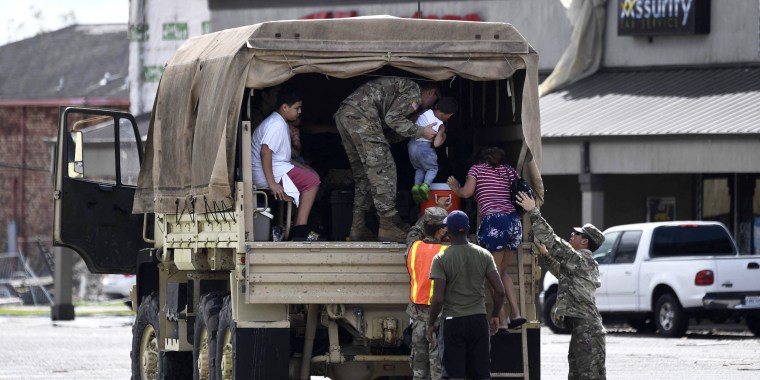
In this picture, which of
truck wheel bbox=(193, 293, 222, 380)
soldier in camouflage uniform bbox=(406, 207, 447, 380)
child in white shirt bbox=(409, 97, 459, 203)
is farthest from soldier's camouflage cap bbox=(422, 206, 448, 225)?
truck wheel bbox=(193, 293, 222, 380)

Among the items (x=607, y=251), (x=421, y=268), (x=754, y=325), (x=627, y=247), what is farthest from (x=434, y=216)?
(x=607, y=251)

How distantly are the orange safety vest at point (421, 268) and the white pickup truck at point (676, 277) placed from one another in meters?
12.4

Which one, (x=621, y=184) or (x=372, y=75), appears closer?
(x=372, y=75)

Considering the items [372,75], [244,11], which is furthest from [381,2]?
[372,75]

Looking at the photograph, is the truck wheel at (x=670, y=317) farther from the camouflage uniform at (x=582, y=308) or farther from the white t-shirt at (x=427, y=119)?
the white t-shirt at (x=427, y=119)

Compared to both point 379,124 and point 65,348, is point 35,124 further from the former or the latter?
point 379,124

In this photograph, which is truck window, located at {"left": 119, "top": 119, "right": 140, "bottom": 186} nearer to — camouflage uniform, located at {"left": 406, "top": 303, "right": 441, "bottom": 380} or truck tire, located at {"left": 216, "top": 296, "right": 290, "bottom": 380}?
truck tire, located at {"left": 216, "top": 296, "right": 290, "bottom": 380}

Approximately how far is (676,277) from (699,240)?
0.86 metres

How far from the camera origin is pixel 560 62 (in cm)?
3319

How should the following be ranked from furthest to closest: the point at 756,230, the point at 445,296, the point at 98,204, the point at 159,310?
the point at 756,230
the point at 98,204
the point at 159,310
the point at 445,296

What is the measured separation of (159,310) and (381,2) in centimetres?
1972

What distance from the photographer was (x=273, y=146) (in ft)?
45.2

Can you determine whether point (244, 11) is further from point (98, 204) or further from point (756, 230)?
point (98, 204)

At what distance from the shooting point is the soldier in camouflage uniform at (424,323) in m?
13.1
